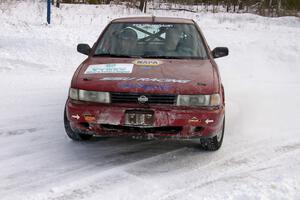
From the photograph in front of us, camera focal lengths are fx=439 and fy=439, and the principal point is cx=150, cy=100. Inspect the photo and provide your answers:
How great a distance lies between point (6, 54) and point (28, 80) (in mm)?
1724

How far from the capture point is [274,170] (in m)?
4.39

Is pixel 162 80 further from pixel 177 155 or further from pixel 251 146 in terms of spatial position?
pixel 251 146

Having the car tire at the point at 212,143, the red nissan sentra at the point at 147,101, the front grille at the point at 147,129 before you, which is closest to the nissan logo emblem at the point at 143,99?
the red nissan sentra at the point at 147,101

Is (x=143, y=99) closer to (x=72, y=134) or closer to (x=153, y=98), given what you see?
(x=153, y=98)

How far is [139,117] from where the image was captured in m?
4.25

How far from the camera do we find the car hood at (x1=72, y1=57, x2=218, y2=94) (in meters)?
4.32

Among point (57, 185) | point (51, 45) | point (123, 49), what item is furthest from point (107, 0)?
point (57, 185)

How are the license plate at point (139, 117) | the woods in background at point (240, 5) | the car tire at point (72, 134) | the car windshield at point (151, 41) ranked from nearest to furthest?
the license plate at point (139, 117) < the car tire at point (72, 134) < the car windshield at point (151, 41) < the woods in background at point (240, 5)

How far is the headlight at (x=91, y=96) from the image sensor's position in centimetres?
435

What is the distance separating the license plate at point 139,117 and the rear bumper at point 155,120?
0.03m

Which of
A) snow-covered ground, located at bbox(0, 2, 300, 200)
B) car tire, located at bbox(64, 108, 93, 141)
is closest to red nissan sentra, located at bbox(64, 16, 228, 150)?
snow-covered ground, located at bbox(0, 2, 300, 200)

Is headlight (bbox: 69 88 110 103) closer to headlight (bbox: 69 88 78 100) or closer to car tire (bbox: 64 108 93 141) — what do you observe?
headlight (bbox: 69 88 78 100)

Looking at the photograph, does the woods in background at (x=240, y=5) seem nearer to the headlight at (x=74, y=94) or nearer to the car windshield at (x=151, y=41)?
the car windshield at (x=151, y=41)

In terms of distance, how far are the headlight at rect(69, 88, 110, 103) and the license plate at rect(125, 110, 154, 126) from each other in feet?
0.88
